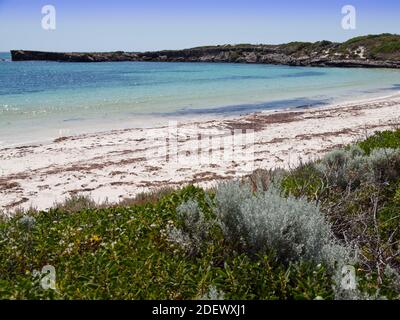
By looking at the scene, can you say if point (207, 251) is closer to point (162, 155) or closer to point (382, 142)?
point (382, 142)

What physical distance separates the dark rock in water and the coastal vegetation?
225ft

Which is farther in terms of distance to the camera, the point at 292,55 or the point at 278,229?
the point at 292,55

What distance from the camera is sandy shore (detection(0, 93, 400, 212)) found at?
9.54m

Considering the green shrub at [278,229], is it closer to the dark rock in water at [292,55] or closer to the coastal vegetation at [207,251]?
the coastal vegetation at [207,251]

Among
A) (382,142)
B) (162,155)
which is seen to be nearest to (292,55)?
(162,155)

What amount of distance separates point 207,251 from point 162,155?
9006 millimetres

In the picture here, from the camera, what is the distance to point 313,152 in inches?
488

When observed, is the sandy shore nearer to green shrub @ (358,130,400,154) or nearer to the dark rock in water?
green shrub @ (358,130,400,154)

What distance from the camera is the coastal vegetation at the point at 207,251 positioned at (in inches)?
117

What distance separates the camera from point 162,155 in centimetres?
1248

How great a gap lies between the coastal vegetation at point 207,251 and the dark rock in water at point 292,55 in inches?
2698
